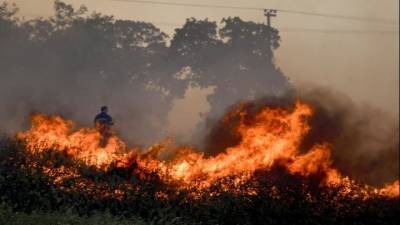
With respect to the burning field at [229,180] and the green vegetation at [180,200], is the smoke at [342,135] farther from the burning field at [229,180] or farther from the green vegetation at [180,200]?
the green vegetation at [180,200]

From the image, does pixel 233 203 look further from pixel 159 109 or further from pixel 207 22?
pixel 207 22

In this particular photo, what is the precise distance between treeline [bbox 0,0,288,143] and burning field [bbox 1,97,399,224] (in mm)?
21998

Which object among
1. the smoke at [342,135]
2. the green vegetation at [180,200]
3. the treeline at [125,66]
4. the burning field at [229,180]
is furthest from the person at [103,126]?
the treeline at [125,66]

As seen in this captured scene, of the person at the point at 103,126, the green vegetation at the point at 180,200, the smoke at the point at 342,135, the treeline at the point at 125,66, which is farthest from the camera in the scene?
the treeline at the point at 125,66

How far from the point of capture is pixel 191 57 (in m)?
62.9

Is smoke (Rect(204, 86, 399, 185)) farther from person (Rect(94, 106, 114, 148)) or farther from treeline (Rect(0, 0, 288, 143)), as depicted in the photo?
treeline (Rect(0, 0, 288, 143))

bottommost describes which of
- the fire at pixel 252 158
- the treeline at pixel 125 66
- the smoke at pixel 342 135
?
the fire at pixel 252 158

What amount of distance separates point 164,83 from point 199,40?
232 inches

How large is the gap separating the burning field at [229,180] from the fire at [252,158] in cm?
3

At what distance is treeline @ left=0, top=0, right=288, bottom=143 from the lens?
158ft

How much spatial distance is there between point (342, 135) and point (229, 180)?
5243 millimetres

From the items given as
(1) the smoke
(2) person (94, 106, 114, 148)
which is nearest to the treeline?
(2) person (94, 106, 114, 148)

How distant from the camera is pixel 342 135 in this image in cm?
2369

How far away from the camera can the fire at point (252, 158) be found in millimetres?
20969
